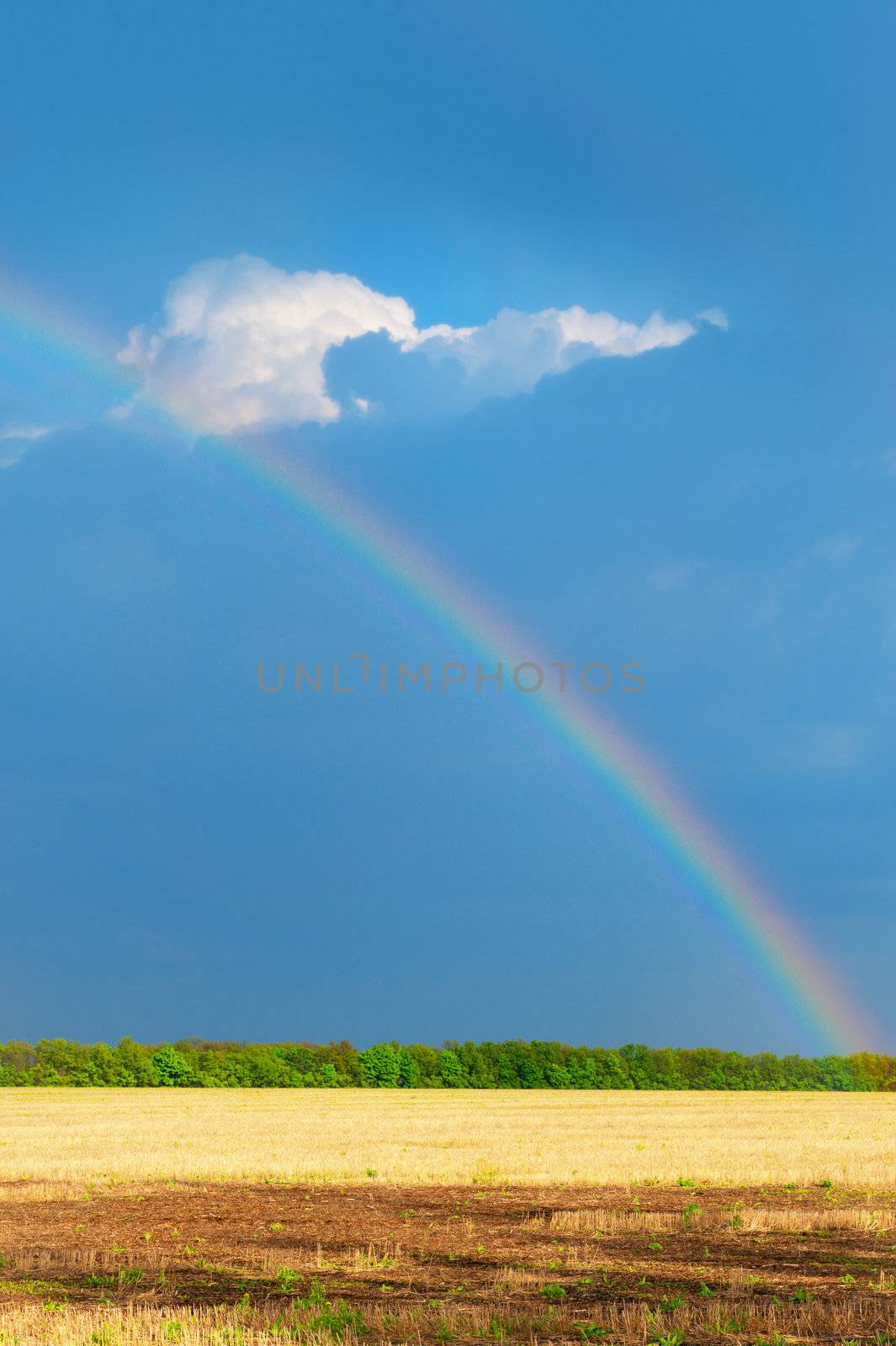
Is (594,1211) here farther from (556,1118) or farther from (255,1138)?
(556,1118)

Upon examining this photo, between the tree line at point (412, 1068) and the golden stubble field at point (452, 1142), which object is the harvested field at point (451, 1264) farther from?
the tree line at point (412, 1068)

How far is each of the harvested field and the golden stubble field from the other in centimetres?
354

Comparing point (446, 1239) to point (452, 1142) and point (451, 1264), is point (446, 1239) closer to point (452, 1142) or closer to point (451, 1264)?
point (451, 1264)

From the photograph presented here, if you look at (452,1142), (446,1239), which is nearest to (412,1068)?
(452,1142)

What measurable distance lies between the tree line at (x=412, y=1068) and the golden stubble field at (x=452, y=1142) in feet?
172

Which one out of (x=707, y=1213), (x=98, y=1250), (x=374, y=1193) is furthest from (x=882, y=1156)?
(x=98, y=1250)

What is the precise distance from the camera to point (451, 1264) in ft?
67.9

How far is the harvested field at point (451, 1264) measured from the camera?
15.6m

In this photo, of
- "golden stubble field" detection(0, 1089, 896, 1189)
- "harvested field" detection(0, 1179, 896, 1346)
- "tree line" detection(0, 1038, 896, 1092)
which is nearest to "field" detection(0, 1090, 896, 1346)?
"harvested field" detection(0, 1179, 896, 1346)

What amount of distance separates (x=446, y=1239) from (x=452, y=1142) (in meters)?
26.1

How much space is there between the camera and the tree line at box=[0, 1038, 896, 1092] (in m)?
144

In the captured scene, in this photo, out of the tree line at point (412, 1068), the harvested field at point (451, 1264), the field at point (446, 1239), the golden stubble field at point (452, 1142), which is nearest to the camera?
the harvested field at point (451, 1264)

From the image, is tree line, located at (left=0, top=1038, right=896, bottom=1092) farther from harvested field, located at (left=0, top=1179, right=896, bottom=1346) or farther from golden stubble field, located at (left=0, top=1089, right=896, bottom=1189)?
harvested field, located at (left=0, top=1179, right=896, bottom=1346)

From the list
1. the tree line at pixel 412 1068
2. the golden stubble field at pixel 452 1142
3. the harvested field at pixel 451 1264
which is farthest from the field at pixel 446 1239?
the tree line at pixel 412 1068
